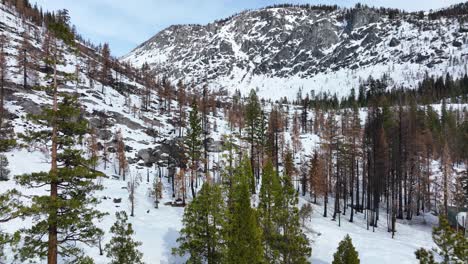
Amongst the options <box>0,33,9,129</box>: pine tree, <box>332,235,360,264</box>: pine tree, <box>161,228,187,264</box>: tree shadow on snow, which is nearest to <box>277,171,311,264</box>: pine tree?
<box>332,235,360,264</box>: pine tree

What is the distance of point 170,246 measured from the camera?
34.7 meters

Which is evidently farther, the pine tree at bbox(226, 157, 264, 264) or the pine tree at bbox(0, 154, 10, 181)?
the pine tree at bbox(0, 154, 10, 181)

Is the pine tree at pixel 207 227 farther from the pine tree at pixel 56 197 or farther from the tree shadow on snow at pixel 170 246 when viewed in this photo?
the pine tree at pixel 56 197

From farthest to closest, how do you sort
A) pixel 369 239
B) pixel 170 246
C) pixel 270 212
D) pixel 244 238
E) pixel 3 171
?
pixel 3 171 → pixel 369 239 → pixel 170 246 → pixel 270 212 → pixel 244 238

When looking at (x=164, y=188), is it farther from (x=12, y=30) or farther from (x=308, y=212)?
(x=12, y=30)

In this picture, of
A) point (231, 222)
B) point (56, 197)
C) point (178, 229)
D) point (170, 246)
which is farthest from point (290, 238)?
point (178, 229)

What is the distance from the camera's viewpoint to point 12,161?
47594mm

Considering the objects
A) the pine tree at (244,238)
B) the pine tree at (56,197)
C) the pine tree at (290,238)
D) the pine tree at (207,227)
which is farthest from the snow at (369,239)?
the pine tree at (56,197)

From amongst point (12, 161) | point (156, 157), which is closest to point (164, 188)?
point (156, 157)

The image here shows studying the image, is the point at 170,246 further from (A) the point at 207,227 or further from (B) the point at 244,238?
(B) the point at 244,238

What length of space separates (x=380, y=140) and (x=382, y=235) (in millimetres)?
14118

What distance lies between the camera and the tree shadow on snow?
31984mm

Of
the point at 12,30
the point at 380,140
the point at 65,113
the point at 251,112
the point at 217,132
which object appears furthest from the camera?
the point at 12,30

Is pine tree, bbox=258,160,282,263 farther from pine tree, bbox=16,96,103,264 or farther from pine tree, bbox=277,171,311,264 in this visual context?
pine tree, bbox=16,96,103,264
